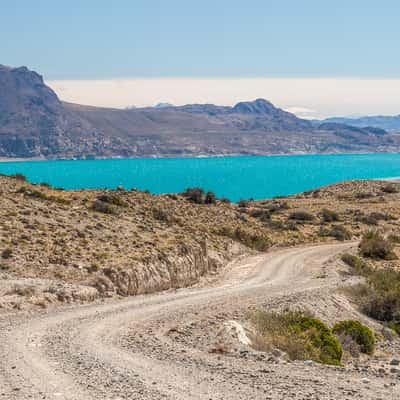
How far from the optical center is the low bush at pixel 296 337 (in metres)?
17.5

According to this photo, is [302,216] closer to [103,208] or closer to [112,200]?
[112,200]

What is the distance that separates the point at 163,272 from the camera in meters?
31.5

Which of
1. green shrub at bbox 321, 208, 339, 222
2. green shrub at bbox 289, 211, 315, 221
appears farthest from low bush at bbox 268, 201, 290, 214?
green shrub at bbox 321, 208, 339, 222

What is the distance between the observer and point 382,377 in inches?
556

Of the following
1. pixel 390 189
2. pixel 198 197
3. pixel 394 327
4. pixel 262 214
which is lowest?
pixel 390 189

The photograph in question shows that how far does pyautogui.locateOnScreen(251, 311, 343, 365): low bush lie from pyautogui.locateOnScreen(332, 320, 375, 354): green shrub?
1.84m

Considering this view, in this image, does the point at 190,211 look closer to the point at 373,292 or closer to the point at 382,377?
the point at 373,292

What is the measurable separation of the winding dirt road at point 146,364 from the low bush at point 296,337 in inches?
62.5

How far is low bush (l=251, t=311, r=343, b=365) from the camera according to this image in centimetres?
1755

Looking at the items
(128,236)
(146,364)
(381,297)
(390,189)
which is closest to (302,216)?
(128,236)

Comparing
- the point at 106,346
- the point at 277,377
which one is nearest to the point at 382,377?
the point at 277,377

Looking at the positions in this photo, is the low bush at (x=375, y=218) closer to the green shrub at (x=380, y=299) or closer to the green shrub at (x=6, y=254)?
the green shrub at (x=380, y=299)

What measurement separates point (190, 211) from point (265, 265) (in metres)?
17.1

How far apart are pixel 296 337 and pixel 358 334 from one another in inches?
167
